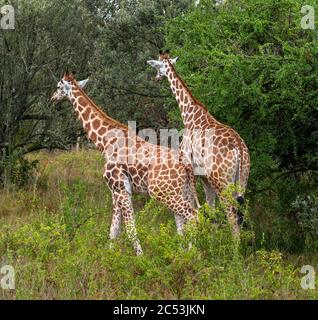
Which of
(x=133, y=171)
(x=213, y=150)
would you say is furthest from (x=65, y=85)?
(x=213, y=150)

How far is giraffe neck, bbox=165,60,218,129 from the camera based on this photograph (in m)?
8.45

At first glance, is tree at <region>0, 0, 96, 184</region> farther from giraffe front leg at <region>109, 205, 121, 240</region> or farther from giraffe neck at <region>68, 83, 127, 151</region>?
giraffe front leg at <region>109, 205, 121, 240</region>

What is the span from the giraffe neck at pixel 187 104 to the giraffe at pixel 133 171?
1.69ft

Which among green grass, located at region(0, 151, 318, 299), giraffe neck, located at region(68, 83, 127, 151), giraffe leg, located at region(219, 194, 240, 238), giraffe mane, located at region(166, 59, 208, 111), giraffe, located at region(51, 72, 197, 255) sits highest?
giraffe mane, located at region(166, 59, 208, 111)

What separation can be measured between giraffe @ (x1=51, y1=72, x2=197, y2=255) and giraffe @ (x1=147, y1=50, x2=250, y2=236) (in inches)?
9.6

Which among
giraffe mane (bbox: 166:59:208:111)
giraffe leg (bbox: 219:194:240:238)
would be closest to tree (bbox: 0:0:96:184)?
giraffe mane (bbox: 166:59:208:111)

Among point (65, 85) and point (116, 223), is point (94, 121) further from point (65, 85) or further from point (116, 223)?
point (116, 223)

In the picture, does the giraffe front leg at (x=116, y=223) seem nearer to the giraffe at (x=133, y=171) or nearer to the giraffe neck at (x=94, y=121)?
the giraffe at (x=133, y=171)

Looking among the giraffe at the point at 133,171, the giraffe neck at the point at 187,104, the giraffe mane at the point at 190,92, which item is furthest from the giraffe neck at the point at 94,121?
the giraffe mane at the point at 190,92

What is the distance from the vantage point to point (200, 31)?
9102 millimetres

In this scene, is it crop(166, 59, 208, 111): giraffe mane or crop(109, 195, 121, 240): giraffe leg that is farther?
crop(166, 59, 208, 111): giraffe mane

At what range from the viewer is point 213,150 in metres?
8.04

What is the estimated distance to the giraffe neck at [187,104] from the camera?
27.7ft

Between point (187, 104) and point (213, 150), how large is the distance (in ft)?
2.88
